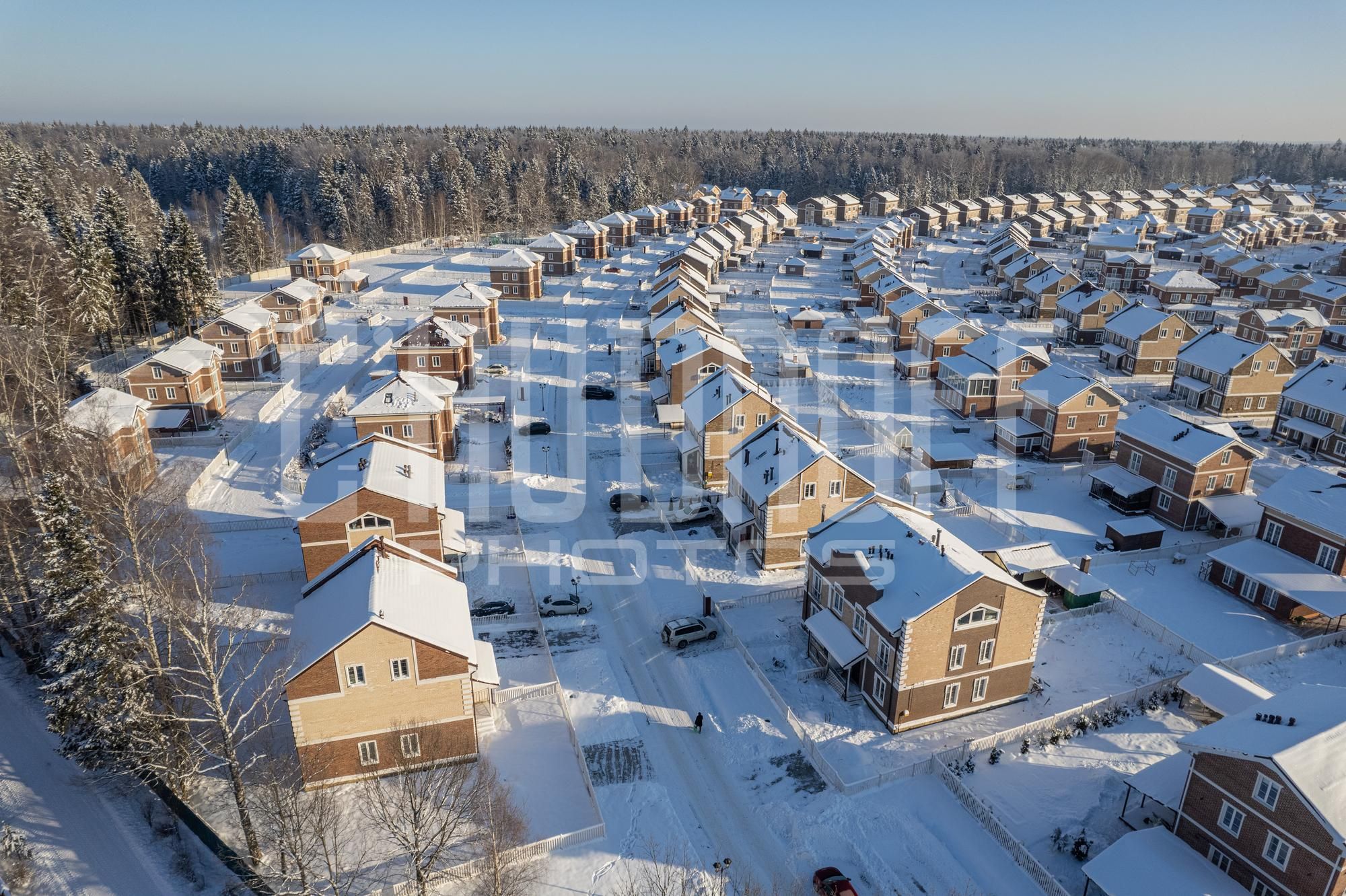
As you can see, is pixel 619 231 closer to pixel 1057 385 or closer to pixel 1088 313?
pixel 1088 313

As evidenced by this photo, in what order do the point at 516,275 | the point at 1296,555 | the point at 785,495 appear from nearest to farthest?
the point at 785,495 < the point at 1296,555 < the point at 516,275

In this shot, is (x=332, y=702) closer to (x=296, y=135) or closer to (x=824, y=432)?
(x=824, y=432)

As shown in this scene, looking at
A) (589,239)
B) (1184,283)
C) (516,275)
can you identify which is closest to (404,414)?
(516,275)

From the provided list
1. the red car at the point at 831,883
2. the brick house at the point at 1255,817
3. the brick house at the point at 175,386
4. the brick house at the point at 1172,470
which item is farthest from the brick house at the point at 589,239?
the brick house at the point at 1255,817

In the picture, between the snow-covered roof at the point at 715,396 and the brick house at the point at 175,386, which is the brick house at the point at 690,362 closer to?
the snow-covered roof at the point at 715,396

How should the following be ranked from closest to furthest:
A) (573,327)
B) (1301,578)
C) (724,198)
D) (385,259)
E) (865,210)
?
(1301,578), (573,327), (385,259), (724,198), (865,210)

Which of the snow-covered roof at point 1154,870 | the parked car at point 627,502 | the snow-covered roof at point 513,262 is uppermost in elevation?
the snow-covered roof at point 513,262

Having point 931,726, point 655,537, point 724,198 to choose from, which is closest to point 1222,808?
point 931,726
